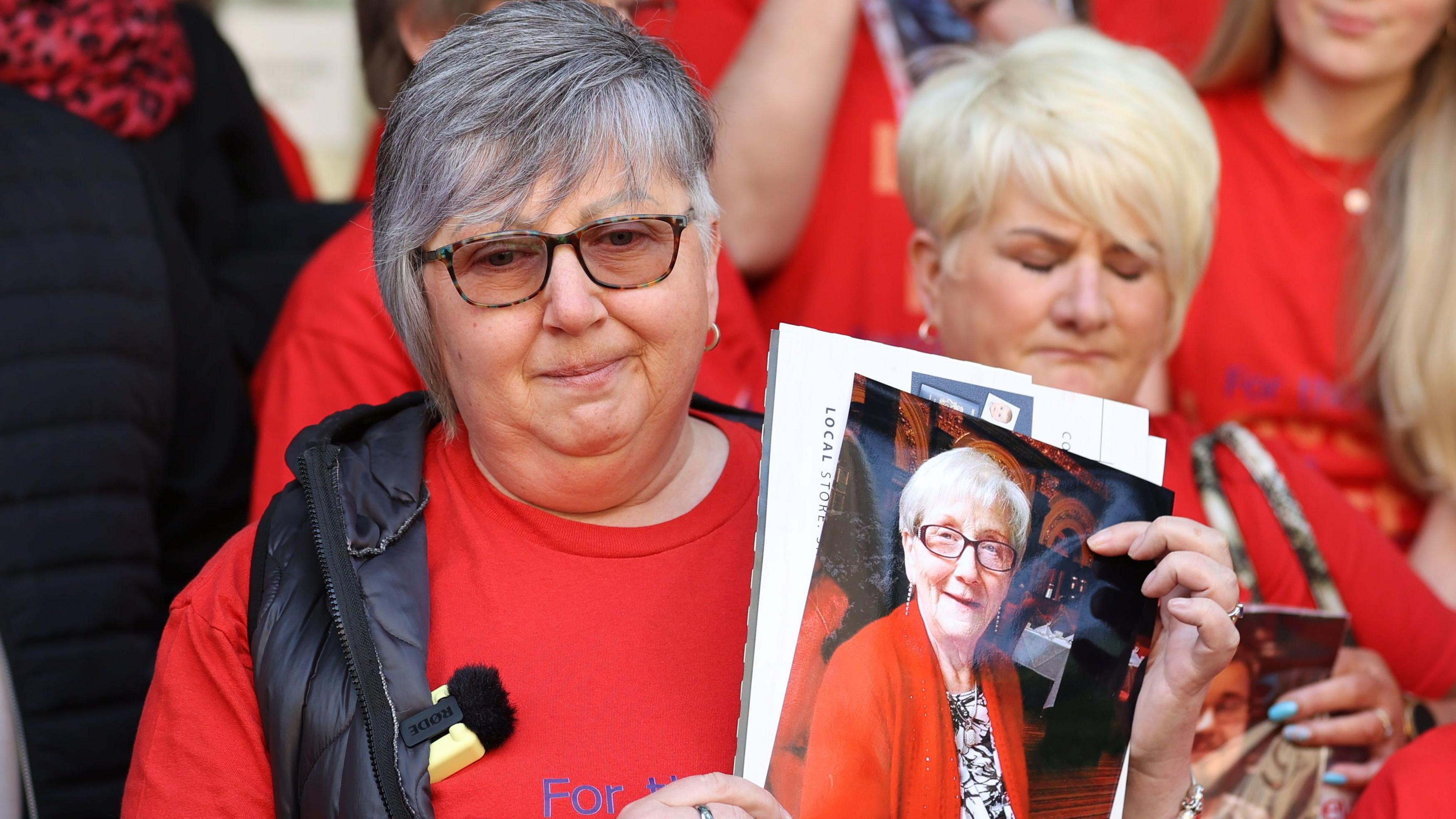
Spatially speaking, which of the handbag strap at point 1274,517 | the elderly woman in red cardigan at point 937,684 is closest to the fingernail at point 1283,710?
the handbag strap at point 1274,517

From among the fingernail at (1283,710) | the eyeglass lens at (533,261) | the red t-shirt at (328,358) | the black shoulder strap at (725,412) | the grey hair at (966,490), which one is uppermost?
the eyeglass lens at (533,261)

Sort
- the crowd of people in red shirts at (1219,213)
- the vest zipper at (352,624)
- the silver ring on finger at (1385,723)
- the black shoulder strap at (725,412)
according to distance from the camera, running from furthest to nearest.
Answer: the crowd of people in red shirts at (1219,213) < the silver ring on finger at (1385,723) < the black shoulder strap at (725,412) < the vest zipper at (352,624)

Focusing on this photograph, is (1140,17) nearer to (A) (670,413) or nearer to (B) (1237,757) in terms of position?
(B) (1237,757)

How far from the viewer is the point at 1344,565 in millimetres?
2385

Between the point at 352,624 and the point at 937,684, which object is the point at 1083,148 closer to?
the point at 937,684

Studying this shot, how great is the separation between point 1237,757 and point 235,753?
5.21ft

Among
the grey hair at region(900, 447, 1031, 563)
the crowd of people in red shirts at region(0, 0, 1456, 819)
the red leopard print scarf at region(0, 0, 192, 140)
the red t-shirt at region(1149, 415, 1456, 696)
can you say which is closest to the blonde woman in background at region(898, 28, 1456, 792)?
the red t-shirt at region(1149, 415, 1456, 696)

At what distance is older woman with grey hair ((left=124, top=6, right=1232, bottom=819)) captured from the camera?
1.56 m

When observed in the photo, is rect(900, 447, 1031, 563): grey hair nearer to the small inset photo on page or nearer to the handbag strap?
the small inset photo on page

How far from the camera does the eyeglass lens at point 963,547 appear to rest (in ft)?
4.99

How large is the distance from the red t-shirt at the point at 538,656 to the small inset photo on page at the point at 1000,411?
1.40 feet

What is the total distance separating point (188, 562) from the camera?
239cm

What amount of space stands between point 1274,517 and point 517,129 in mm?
1536

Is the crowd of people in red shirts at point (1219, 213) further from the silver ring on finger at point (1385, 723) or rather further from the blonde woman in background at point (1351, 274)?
the silver ring on finger at point (1385, 723)
